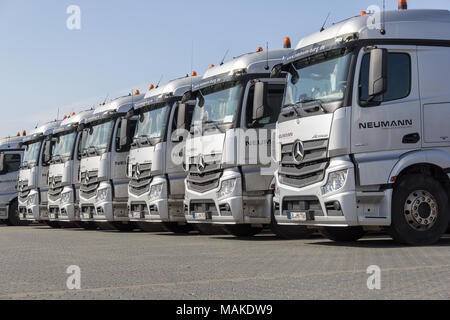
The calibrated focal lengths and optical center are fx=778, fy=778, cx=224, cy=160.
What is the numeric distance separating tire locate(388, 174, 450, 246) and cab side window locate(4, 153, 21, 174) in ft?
66.2

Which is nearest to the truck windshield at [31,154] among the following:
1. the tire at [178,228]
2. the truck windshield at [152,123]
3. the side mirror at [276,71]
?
the truck windshield at [152,123]

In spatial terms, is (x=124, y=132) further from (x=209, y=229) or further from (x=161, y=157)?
(x=209, y=229)

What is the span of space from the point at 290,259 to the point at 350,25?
3936 millimetres

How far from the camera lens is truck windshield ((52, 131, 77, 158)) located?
22.9 m

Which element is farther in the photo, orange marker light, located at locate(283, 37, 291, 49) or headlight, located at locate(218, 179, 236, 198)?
orange marker light, located at locate(283, 37, 291, 49)

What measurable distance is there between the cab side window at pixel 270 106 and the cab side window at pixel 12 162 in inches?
659

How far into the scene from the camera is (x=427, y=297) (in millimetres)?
6305

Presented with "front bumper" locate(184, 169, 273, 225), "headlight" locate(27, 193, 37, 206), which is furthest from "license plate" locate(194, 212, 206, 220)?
"headlight" locate(27, 193, 37, 206)

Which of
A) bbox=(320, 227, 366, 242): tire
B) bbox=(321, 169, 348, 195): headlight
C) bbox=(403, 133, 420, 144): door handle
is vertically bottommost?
bbox=(320, 227, 366, 242): tire

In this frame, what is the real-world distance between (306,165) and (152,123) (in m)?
6.45

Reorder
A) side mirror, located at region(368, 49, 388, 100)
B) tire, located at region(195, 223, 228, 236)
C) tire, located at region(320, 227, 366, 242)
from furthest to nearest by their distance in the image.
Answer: tire, located at region(195, 223, 228, 236) < tire, located at region(320, 227, 366, 242) < side mirror, located at region(368, 49, 388, 100)

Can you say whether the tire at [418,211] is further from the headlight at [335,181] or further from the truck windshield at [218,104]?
the truck windshield at [218,104]

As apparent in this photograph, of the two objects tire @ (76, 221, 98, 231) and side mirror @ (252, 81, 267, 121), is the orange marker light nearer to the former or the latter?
side mirror @ (252, 81, 267, 121)

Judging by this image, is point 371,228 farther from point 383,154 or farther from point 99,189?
point 99,189
